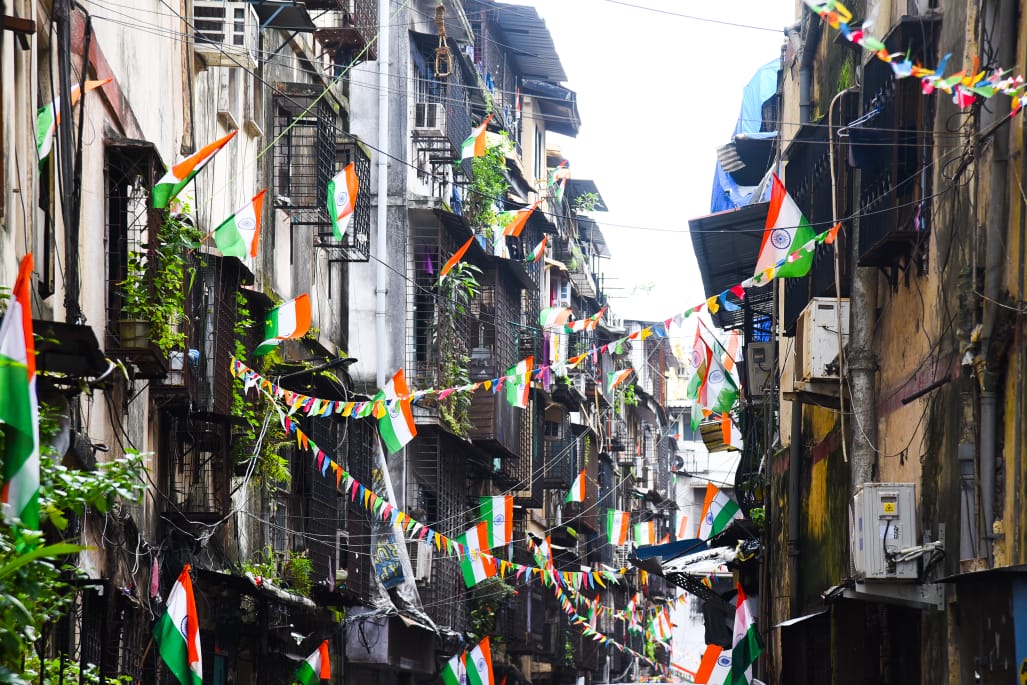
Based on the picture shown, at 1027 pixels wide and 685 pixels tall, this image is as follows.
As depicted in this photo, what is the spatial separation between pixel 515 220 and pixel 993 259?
78.5 ft

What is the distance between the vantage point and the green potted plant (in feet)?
48.2

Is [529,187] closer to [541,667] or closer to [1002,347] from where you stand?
[541,667]

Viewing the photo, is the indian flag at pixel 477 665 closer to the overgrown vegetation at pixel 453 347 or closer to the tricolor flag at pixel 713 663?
the tricolor flag at pixel 713 663

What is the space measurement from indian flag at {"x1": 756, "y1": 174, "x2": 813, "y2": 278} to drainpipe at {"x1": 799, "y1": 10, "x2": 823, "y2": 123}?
5053 mm

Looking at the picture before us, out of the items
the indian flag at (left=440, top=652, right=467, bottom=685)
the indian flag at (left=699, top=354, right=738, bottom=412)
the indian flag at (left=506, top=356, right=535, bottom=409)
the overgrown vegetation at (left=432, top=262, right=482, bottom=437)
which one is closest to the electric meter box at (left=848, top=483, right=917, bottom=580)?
the indian flag at (left=506, top=356, right=535, bottom=409)

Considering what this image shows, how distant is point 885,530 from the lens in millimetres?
13508

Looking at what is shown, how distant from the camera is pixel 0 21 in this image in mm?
10461

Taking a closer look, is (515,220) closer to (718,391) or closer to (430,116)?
(430,116)

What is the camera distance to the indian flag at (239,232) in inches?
725

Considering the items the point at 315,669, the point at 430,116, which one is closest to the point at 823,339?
the point at 315,669

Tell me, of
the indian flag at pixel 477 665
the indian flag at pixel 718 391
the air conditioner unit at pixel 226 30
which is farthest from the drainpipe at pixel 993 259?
the indian flag at pixel 477 665

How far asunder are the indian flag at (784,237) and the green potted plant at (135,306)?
236 inches

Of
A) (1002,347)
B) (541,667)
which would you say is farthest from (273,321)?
(541,667)

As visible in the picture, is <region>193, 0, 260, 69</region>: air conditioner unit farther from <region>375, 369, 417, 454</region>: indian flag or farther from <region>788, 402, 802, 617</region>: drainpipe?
<region>788, 402, 802, 617</region>: drainpipe
